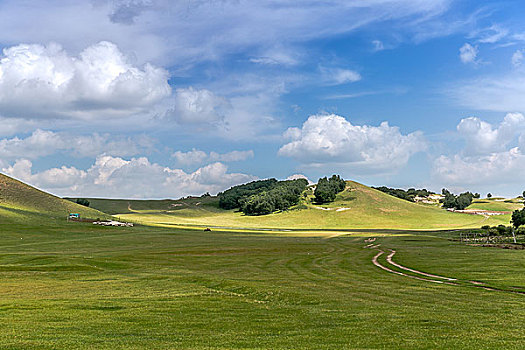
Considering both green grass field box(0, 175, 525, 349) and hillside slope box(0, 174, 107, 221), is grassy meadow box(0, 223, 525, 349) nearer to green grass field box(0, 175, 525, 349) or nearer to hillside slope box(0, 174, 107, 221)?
green grass field box(0, 175, 525, 349)

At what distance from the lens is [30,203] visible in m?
166

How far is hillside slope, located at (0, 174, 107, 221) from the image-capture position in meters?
148

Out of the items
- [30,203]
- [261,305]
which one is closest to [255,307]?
[261,305]

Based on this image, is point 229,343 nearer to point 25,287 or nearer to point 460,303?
point 460,303

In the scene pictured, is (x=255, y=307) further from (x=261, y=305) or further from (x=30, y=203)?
(x=30, y=203)

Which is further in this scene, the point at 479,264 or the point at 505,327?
the point at 479,264

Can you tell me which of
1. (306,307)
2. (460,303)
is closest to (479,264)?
(460,303)

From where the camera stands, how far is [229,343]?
61.9 ft

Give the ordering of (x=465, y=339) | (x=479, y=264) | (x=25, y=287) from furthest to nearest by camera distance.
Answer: (x=479, y=264)
(x=25, y=287)
(x=465, y=339)

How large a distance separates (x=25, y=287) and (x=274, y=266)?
2781 centimetres

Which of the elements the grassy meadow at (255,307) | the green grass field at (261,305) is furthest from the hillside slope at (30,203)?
the grassy meadow at (255,307)

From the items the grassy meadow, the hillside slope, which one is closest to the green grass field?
the grassy meadow

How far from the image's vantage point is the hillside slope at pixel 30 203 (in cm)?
14825

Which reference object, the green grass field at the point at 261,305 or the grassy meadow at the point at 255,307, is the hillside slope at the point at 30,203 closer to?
the green grass field at the point at 261,305
